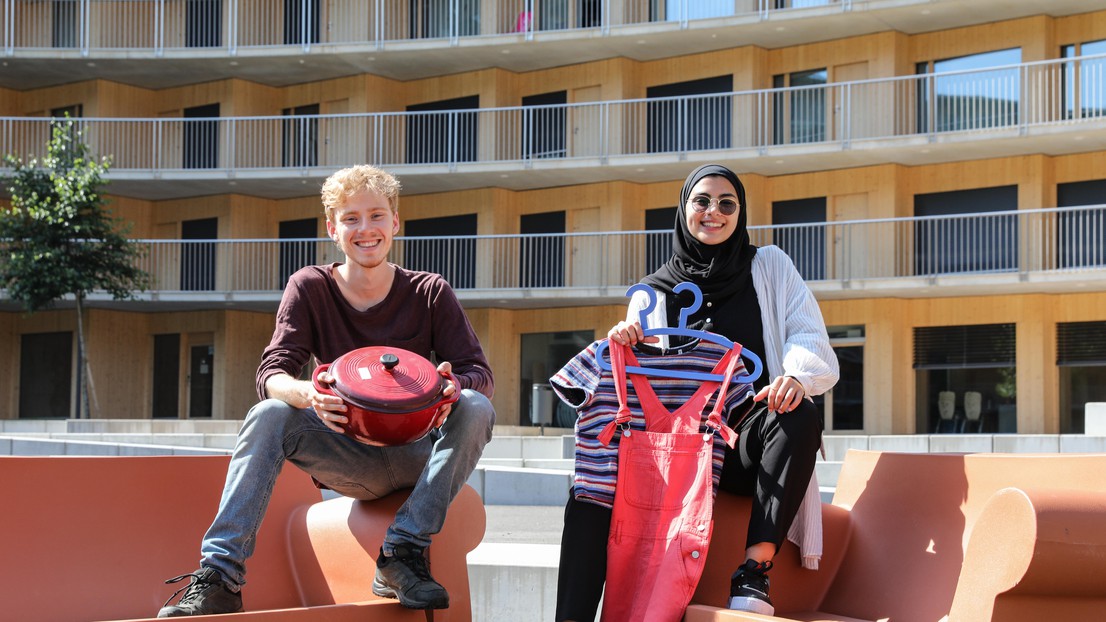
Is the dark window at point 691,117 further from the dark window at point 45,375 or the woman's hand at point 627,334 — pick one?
the woman's hand at point 627,334

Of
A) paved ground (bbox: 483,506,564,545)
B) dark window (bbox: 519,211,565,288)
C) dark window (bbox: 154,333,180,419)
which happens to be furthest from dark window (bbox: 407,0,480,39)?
paved ground (bbox: 483,506,564,545)

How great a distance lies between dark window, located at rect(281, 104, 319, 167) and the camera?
114 feet

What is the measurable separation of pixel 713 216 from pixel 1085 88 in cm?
2552

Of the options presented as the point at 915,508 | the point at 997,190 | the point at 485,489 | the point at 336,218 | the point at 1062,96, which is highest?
the point at 1062,96

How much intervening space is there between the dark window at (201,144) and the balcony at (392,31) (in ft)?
4.31

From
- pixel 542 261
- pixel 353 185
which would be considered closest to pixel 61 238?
pixel 542 261

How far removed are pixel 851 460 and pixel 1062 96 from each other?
84.4ft

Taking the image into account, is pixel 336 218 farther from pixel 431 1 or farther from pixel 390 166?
pixel 431 1

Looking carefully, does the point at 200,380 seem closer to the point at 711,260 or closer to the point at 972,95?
the point at 972,95

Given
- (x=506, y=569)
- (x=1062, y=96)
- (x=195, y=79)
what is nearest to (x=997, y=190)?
(x=1062, y=96)

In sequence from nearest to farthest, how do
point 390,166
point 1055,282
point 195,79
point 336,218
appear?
point 336,218
point 1055,282
point 390,166
point 195,79

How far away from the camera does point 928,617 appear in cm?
452

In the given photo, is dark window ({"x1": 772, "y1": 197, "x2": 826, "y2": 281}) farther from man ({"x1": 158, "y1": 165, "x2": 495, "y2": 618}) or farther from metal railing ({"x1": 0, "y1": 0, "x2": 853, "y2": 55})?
man ({"x1": 158, "y1": 165, "x2": 495, "y2": 618})

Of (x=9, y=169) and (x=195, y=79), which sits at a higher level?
(x=195, y=79)
